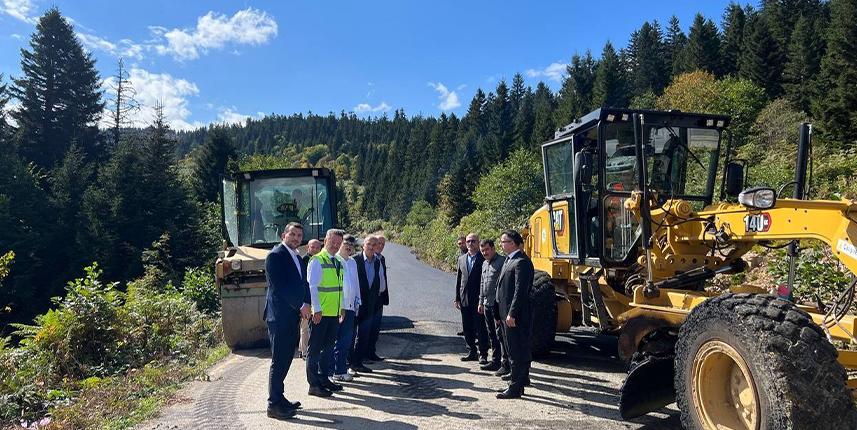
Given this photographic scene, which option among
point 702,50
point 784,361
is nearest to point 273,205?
point 784,361

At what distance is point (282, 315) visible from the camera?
214 inches

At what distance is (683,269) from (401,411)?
3.26 m

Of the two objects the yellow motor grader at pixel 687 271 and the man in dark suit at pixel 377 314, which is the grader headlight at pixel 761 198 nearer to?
the yellow motor grader at pixel 687 271

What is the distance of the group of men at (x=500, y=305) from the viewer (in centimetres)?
587

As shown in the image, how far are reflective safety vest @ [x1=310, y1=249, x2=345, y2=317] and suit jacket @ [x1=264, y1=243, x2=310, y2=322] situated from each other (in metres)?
0.55

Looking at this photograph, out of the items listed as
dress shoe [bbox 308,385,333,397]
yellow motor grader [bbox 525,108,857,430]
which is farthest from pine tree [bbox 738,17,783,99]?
dress shoe [bbox 308,385,333,397]

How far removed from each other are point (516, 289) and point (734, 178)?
2537 mm

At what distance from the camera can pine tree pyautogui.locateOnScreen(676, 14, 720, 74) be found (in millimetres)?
49734

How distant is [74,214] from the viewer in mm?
26578

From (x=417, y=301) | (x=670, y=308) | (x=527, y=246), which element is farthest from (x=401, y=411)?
(x=417, y=301)

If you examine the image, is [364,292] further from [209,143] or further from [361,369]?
[209,143]

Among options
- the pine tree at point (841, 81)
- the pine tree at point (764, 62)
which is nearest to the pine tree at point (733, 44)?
the pine tree at point (764, 62)

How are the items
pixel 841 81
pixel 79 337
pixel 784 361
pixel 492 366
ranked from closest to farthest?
pixel 784 361 → pixel 492 366 → pixel 79 337 → pixel 841 81

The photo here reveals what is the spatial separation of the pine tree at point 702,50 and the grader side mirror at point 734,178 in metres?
48.3
